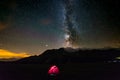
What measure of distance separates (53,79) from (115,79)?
108772mm

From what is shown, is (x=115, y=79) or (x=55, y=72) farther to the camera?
(x=115, y=79)

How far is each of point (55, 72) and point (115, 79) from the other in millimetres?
107349

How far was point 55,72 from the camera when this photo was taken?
122 ft

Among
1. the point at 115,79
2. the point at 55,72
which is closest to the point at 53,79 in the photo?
the point at 55,72

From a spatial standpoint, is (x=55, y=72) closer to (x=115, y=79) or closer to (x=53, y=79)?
(x=53, y=79)

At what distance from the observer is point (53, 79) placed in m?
35.6

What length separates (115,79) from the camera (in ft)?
458

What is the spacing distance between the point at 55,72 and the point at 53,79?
1.70m

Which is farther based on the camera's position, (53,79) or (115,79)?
(115,79)
